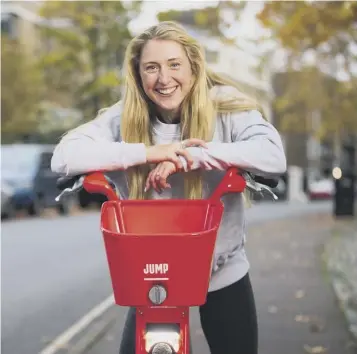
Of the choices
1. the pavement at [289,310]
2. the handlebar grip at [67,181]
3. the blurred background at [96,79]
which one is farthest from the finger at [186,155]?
the pavement at [289,310]

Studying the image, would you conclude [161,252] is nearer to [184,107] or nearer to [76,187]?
[76,187]

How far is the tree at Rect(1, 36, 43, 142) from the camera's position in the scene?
630cm

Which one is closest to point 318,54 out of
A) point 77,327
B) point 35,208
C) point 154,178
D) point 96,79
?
point 35,208

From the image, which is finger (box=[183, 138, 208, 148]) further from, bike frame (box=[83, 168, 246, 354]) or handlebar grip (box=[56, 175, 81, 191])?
handlebar grip (box=[56, 175, 81, 191])

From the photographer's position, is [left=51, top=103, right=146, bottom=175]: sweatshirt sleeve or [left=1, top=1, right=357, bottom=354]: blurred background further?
[left=1, top=1, right=357, bottom=354]: blurred background

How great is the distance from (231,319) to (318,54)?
20.7 feet

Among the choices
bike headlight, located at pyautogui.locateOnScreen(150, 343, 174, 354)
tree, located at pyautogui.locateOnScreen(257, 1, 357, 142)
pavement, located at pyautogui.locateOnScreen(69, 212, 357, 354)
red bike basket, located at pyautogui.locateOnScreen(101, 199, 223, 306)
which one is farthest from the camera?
tree, located at pyautogui.locateOnScreen(257, 1, 357, 142)

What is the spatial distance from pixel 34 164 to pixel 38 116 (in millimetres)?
547

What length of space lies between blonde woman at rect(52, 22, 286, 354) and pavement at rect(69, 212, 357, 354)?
633 millimetres

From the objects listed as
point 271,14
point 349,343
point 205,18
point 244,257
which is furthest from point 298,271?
point 244,257

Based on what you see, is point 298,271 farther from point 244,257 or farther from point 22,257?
point 244,257

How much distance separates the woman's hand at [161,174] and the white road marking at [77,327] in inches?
108

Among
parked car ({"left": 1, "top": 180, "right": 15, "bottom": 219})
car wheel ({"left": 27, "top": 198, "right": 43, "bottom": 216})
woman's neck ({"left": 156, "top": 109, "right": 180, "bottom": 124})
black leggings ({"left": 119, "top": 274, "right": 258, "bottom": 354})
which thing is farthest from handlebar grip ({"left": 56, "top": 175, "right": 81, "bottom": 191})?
car wheel ({"left": 27, "top": 198, "right": 43, "bottom": 216})

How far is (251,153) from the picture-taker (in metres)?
2.24
